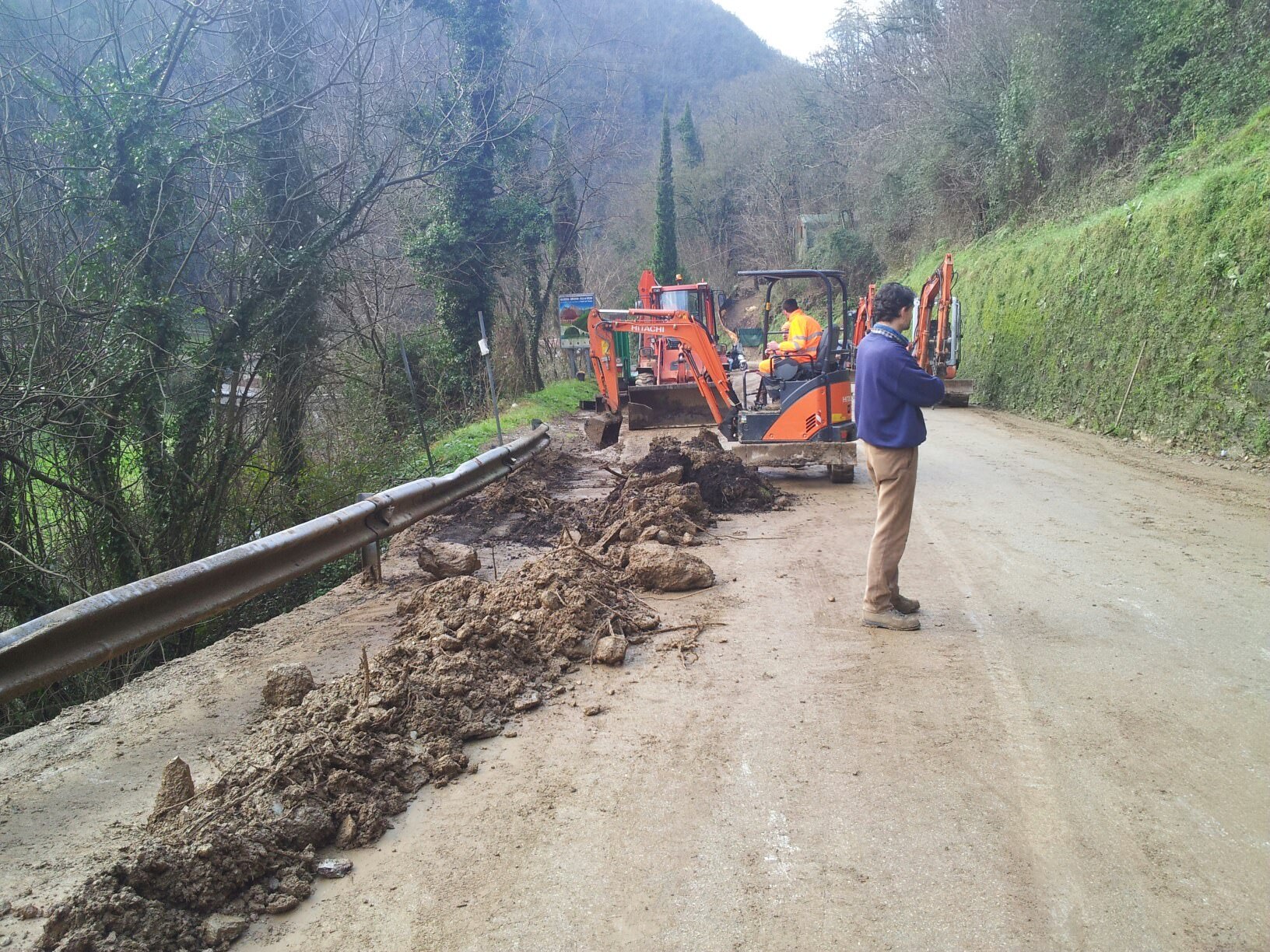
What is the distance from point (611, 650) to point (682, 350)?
10245mm

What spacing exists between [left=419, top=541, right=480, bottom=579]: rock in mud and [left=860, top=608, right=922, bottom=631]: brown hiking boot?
2.79 m

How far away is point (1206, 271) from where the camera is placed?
13688 millimetres

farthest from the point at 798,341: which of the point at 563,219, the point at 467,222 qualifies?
the point at 563,219

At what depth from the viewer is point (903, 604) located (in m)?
5.70

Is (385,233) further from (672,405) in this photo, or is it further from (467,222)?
(672,405)

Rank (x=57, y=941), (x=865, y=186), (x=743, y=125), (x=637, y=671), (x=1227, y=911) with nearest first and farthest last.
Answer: (x=57, y=941) < (x=1227, y=911) < (x=637, y=671) < (x=865, y=186) < (x=743, y=125)

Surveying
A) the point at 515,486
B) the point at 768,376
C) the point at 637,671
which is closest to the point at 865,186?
the point at 768,376

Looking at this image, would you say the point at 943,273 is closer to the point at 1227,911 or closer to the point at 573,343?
the point at 573,343

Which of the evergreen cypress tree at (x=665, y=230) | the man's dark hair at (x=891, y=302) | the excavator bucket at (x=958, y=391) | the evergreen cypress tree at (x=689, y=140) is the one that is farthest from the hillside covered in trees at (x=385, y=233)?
the evergreen cypress tree at (x=689, y=140)

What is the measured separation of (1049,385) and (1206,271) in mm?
5480

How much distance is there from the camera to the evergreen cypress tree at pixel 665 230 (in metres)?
55.5

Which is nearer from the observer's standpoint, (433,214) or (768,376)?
(768,376)

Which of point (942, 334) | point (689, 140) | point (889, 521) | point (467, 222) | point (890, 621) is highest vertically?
point (689, 140)

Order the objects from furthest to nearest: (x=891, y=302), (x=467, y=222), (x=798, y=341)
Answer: (x=467, y=222) < (x=798, y=341) < (x=891, y=302)
